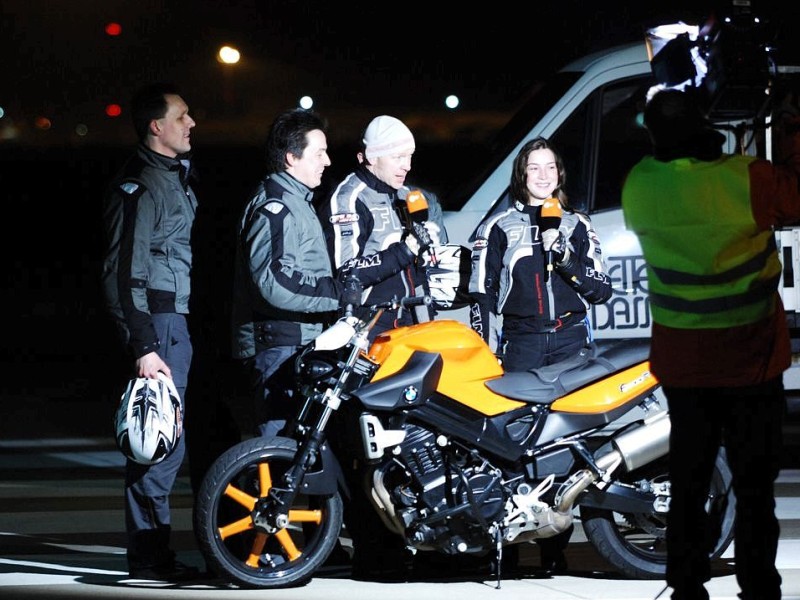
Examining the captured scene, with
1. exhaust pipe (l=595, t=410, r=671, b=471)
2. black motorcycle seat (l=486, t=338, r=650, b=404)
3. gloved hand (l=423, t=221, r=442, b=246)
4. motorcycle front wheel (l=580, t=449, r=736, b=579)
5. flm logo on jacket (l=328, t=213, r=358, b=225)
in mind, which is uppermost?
flm logo on jacket (l=328, t=213, r=358, b=225)

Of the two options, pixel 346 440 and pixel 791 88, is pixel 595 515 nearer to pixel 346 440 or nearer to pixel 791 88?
pixel 346 440

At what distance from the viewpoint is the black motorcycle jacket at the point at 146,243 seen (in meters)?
6.96

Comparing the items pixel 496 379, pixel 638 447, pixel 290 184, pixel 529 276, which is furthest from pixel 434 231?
pixel 638 447

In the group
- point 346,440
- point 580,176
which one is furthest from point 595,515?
point 580,176

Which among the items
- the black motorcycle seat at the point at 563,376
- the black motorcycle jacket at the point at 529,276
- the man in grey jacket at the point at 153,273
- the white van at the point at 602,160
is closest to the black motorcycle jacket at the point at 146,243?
the man in grey jacket at the point at 153,273

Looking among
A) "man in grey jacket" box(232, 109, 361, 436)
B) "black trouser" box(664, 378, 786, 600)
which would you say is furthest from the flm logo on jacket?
"black trouser" box(664, 378, 786, 600)

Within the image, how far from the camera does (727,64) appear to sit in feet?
18.1

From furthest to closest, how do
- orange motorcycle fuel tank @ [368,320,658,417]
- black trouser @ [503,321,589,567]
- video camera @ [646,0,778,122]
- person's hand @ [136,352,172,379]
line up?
black trouser @ [503,321,589,567], person's hand @ [136,352,172,379], orange motorcycle fuel tank @ [368,320,658,417], video camera @ [646,0,778,122]

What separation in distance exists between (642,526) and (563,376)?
741 mm

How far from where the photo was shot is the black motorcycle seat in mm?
6691

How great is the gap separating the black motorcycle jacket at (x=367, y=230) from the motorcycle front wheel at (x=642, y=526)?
4.46 feet

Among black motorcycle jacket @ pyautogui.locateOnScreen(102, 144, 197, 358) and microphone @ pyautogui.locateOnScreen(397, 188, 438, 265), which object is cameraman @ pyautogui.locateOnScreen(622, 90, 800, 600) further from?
black motorcycle jacket @ pyautogui.locateOnScreen(102, 144, 197, 358)

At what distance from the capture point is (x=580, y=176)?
943 cm

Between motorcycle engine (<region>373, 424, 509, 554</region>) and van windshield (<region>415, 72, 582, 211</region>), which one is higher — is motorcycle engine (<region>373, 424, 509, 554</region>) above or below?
below
